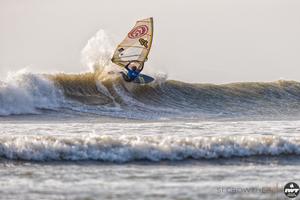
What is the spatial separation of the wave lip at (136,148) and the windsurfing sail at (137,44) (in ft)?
37.4

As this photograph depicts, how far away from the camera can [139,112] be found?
74.7 feet

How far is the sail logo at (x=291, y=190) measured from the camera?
10119 millimetres

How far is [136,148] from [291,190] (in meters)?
3.53

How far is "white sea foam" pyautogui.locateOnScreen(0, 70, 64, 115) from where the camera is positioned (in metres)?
22.0

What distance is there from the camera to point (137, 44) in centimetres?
2506

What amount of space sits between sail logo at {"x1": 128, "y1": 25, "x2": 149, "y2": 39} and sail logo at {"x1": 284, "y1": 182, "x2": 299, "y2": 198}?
14.8 metres

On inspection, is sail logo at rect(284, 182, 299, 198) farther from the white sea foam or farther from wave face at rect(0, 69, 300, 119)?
the white sea foam

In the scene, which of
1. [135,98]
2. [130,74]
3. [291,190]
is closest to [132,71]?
[130,74]

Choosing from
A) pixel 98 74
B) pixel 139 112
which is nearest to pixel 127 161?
pixel 139 112

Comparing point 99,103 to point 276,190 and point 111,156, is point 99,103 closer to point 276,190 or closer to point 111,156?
point 111,156

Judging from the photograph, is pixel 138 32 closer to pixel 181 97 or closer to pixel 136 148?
pixel 181 97

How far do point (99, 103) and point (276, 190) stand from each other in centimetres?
1363

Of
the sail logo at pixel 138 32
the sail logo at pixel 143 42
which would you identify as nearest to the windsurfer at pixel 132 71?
the sail logo at pixel 143 42

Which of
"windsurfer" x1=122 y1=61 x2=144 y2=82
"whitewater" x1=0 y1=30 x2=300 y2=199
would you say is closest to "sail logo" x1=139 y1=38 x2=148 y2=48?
"windsurfer" x1=122 y1=61 x2=144 y2=82
